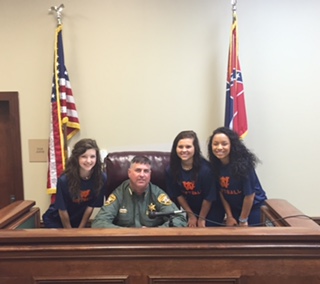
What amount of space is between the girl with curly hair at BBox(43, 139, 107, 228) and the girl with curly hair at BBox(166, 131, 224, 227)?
0.57 metres

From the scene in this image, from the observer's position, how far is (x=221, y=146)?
2484mm

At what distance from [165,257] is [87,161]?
134 centimetres

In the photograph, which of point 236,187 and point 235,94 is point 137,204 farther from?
point 235,94

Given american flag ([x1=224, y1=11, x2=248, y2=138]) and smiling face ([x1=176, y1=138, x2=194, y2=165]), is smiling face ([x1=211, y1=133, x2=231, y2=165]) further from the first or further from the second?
american flag ([x1=224, y1=11, x2=248, y2=138])

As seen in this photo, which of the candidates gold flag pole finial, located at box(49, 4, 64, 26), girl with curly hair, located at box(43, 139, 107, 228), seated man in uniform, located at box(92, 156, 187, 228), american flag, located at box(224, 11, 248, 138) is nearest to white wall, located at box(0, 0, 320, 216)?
gold flag pole finial, located at box(49, 4, 64, 26)

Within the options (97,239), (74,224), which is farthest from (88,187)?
(97,239)

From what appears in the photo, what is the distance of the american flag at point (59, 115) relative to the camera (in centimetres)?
348

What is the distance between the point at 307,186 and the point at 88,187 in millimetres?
2458

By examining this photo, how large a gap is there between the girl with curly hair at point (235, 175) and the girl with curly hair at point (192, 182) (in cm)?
8

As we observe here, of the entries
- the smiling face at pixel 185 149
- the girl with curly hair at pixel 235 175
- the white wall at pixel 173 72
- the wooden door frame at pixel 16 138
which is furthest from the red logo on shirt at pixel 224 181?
the wooden door frame at pixel 16 138

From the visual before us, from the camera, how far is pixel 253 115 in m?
3.59

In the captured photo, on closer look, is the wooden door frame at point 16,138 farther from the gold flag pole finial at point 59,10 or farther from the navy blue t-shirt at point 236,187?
the navy blue t-shirt at point 236,187

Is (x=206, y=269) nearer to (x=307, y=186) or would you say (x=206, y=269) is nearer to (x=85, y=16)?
(x=307, y=186)

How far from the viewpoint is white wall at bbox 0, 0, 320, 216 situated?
3.53m
